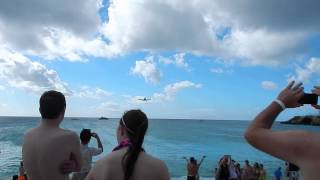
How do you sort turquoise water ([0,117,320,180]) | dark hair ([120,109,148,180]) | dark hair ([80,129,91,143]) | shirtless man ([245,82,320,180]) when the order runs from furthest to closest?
turquoise water ([0,117,320,180]), dark hair ([80,129,91,143]), dark hair ([120,109,148,180]), shirtless man ([245,82,320,180])

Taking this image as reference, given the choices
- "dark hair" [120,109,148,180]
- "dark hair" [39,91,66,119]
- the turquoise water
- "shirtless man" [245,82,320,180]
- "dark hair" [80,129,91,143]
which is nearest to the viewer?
"shirtless man" [245,82,320,180]

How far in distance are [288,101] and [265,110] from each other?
137 millimetres

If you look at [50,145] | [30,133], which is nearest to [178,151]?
[30,133]

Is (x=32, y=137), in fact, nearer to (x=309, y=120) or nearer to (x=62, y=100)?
(x=62, y=100)

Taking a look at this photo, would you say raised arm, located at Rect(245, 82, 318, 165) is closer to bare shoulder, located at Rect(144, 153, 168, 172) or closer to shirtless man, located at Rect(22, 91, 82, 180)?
bare shoulder, located at Rect(144, 153, 168, 172)

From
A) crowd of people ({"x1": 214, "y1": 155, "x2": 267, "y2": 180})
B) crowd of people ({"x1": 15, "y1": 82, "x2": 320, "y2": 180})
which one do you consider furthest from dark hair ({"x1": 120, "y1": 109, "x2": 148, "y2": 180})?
crowd of people ({"x1": 214, "y1": 155, "x2": 267, "y2": 180})

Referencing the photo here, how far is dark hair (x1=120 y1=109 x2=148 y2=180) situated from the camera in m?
2.98

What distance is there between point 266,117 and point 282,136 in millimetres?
160

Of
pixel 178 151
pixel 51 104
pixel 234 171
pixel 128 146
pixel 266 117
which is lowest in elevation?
pixel 178 151

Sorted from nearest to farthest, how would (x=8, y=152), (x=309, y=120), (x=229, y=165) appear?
(x=229, y=165), (x=8, y=152), (x=309, y=120)

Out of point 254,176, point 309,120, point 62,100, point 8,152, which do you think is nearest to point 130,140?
point 62,100

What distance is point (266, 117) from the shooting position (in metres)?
2.48

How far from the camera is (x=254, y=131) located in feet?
8.10

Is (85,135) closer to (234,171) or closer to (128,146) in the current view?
(128,146)
